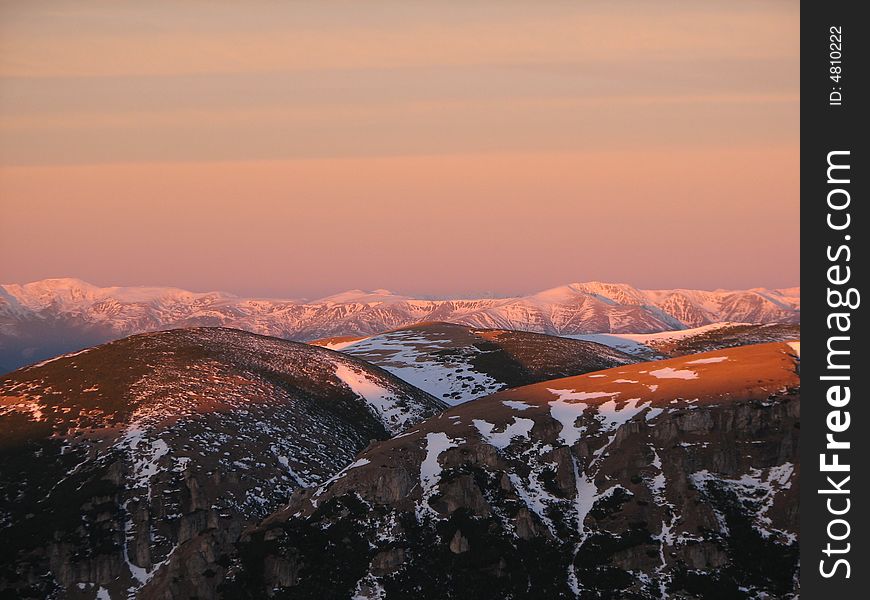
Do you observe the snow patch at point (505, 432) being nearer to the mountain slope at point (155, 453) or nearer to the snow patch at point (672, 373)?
the snow patch at point (672, 373)

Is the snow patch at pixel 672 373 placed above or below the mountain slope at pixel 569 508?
above

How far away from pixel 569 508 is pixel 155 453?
52541 millimetres

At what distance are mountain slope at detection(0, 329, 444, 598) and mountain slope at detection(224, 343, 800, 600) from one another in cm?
1151

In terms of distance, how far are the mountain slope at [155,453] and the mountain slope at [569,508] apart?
453 inches

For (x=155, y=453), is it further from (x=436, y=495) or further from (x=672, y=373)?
(x=672, y=373)

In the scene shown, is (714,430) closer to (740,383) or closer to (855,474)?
(740,383)

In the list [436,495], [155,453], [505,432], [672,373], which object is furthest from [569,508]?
[155,453]

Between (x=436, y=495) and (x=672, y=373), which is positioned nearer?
(x=436, y=495)

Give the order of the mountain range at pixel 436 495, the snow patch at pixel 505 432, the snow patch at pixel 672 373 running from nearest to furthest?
1. the mountain range at pixel 436 495
2. the snow patch at pixel 505 432
3. the snow patch at pixel 672 373

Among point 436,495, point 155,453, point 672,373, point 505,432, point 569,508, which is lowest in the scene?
point 569,508

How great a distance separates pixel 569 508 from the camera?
132 metres

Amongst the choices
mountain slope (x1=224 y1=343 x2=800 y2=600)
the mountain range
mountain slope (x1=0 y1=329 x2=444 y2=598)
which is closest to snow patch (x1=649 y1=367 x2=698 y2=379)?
the mountain range

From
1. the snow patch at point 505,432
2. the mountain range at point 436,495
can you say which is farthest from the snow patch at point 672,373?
the snow patch at point 505,432

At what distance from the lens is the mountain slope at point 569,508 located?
121 meters
